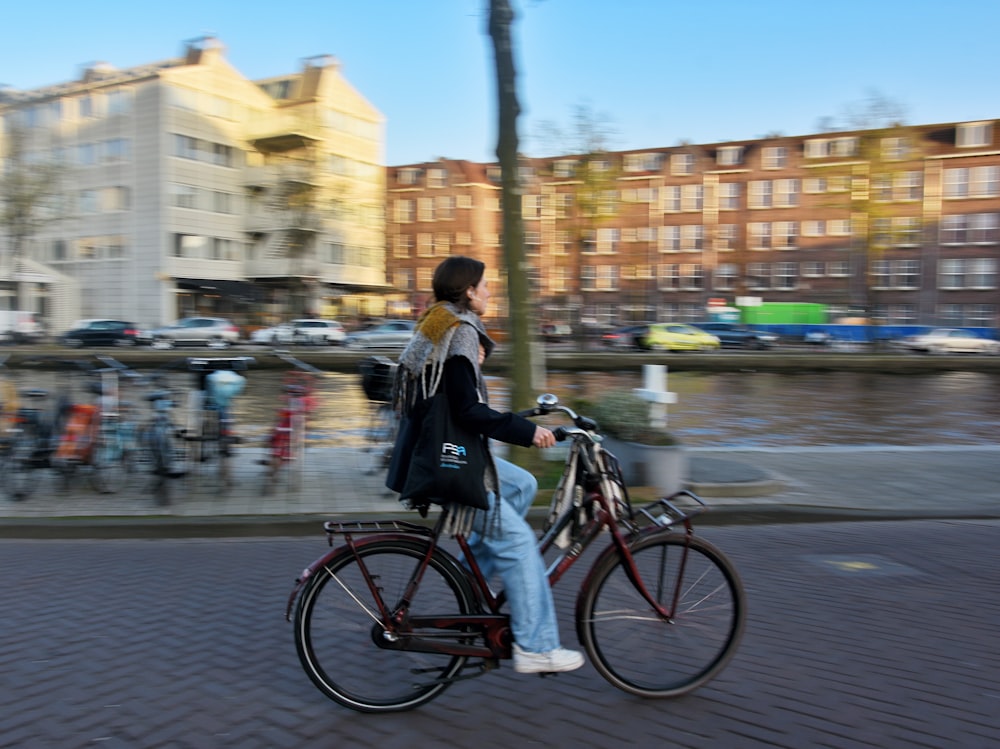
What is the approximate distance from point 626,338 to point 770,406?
25.6 m

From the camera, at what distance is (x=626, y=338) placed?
42.3 metres

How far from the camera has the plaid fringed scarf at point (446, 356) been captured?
302 cm

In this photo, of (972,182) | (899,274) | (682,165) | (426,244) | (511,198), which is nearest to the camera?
(511,198)

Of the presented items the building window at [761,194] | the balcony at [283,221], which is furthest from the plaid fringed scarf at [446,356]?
the building window at [761,194]

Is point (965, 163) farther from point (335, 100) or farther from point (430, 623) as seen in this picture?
Answer: point (430, 623)

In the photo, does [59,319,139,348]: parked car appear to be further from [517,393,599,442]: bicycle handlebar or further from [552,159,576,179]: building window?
[517,393,599,442]: bicycle handlebar

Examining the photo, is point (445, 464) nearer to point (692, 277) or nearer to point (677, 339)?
point (677, 339)

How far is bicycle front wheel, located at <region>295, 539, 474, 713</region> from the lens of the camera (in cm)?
314

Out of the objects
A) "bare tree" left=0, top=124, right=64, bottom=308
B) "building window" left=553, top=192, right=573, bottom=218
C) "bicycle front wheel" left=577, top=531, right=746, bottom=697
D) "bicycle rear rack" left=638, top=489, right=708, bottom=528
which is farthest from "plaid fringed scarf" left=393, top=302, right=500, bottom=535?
"bare tree" left=0, top=124, right=64, bottom=308

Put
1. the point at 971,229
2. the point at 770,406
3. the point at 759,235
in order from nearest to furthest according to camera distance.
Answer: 1. the point at 770,406
2. the point at 971,229
3. the point at 759,235

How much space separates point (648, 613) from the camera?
3359 millimetres

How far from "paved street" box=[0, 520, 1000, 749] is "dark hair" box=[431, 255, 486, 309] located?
5.32ft

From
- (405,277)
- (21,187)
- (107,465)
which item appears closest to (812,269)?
(405,277)

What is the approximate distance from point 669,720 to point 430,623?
3.25 ft
